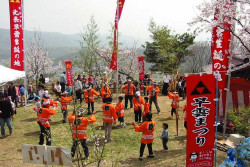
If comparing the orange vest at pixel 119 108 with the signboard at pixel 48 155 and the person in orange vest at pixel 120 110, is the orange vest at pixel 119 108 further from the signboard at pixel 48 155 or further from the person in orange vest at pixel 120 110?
the signboard at pixel 48 155

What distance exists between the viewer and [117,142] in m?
9.09

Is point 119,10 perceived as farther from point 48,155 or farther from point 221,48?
point 48,155

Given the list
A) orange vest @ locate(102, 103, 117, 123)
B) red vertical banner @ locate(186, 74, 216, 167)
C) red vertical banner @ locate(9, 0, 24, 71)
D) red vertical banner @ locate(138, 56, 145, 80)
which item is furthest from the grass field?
red vertical banner @ locate(138, 56, 145, 80)

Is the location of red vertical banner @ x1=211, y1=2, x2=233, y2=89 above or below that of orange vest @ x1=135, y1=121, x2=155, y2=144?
above

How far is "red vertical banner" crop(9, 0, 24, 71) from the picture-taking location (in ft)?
41.5

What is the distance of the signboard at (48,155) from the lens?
443cm

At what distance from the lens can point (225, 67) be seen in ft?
28.5

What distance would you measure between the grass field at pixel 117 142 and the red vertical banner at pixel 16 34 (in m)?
2.96

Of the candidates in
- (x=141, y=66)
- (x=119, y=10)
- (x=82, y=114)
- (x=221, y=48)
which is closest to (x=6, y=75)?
(x=82, y=114)

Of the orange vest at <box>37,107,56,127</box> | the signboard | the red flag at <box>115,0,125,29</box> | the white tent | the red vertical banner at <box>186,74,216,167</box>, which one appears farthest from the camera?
the red flag at <box>115,0,125,29</box>

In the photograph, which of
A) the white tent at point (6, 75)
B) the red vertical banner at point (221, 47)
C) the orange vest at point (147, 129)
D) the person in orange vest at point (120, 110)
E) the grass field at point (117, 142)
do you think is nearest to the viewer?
the orange vest at point (147, 129)

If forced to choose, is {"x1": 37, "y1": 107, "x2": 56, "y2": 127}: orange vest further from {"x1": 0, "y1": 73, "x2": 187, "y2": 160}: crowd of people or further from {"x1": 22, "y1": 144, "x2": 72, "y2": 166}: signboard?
{"x1": 22, "y1": 144, "x2": 72, "y2": 166}: signboard

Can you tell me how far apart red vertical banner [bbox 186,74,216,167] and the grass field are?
1.52 meters

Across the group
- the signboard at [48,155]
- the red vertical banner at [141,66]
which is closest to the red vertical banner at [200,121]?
the signboard at [48,155]
